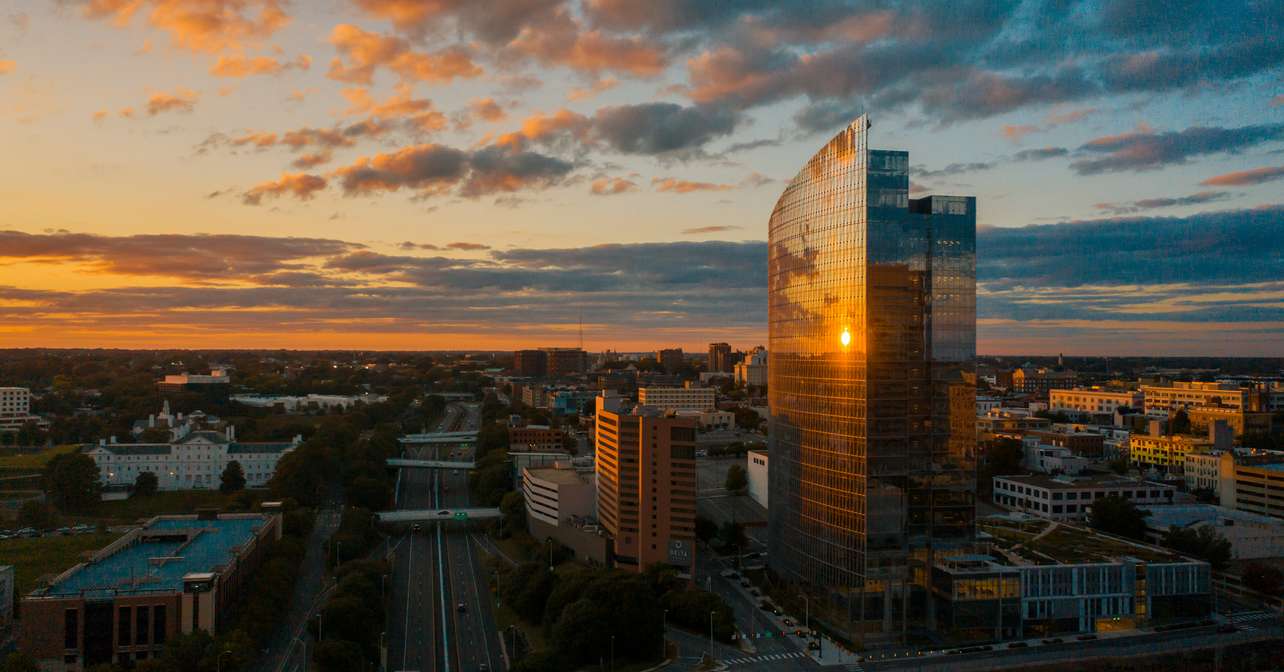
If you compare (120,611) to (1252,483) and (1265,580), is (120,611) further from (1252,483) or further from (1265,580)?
(1252,483)

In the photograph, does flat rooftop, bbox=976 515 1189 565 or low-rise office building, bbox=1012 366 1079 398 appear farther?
low-rise office building, bbox=1012 366 1079 398

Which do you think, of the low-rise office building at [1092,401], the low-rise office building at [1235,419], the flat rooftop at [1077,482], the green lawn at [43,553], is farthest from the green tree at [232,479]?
the low-rise office building at [1092,401]

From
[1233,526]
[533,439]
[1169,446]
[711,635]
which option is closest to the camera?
[711,635]

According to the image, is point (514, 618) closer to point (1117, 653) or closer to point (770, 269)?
point (770, 269)

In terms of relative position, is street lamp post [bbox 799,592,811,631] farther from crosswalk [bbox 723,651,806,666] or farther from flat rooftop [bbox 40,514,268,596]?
flat rooftop [bbox 40,514,268,596]

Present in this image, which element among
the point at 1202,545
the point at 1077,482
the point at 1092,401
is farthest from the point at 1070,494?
the point at 1092,401

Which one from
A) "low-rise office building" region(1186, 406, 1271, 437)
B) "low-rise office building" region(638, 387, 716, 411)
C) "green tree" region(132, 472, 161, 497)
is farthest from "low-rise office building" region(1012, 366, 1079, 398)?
"green tree" region(132, 472, 161, 497)

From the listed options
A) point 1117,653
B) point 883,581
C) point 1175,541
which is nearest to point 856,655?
point 883,581

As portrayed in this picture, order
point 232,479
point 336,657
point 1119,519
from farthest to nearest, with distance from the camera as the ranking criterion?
point 232,479 < point 1119,519 < point 336,657
